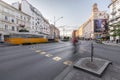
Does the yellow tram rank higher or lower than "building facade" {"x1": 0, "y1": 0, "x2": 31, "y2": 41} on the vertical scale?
lower

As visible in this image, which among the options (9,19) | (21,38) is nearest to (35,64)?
(21,38)

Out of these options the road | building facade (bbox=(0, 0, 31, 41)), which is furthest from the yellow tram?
the road

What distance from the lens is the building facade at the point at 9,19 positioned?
121 feet

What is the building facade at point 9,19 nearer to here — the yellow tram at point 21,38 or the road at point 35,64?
the yellow tram at point 21,38

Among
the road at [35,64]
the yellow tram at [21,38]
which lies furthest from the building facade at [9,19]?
the road at [35,64]

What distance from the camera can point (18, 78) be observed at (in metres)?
4.84

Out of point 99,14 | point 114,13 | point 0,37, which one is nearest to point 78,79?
point 0,37

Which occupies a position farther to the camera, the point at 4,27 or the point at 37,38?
the point at 4,27

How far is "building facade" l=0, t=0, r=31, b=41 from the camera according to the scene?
36819 millimetres

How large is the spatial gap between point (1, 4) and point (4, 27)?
693cm

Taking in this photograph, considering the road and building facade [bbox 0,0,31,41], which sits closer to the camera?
the road

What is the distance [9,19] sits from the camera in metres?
40.3

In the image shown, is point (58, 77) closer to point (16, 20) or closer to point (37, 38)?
point (37, 38)

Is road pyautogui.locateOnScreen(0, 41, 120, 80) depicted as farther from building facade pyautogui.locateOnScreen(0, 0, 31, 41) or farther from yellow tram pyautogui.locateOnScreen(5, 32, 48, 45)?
building facade pyautogui.locateOnScreen(0, 0, 31, 41)
